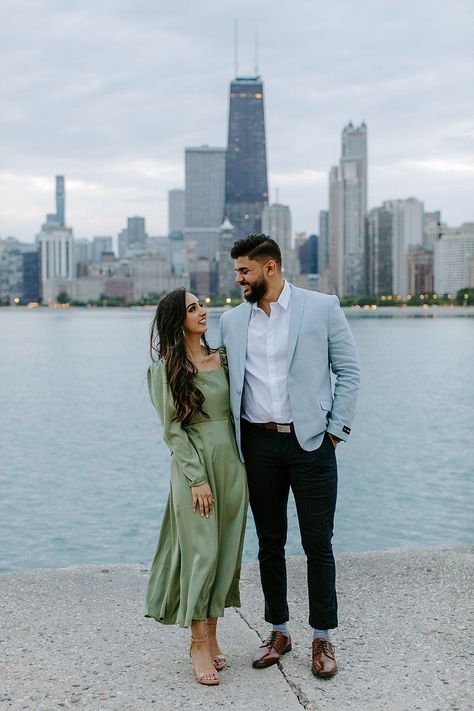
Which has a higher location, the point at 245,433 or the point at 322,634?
the point at 245,433

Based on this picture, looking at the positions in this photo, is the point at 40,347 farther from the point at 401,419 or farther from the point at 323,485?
the point at 323,485

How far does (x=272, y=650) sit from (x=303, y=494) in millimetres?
787

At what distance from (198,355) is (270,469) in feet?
2.14

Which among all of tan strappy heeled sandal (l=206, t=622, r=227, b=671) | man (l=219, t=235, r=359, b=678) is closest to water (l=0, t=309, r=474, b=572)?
man (l=219, t=235, r=359, b=678)

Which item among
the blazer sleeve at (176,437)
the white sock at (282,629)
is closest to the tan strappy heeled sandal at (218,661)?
the white sock at (282,629)

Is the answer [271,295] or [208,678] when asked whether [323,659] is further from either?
[271,295]

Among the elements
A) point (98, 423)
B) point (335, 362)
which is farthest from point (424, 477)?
point (335, 362)

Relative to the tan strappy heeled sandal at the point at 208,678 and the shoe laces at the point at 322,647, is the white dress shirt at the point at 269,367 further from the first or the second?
the tan strappy heeled sandal at the point at 208,678

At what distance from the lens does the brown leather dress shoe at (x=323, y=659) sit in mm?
4121

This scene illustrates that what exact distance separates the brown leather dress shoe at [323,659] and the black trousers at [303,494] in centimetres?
9

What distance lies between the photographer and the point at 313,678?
4.14 m

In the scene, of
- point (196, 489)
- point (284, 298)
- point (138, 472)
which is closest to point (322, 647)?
point (196, 489)

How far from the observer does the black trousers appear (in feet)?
13.9

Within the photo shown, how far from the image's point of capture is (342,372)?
4.33 metres
